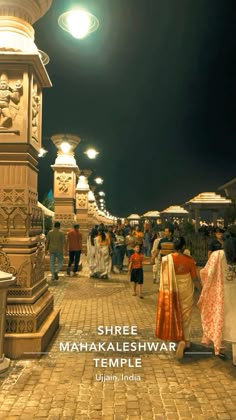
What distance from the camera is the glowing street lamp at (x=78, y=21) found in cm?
502

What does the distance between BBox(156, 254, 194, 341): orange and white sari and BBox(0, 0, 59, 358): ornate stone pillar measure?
159 centimetres

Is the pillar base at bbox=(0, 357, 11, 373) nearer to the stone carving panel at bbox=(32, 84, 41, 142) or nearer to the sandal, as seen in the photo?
the sandal

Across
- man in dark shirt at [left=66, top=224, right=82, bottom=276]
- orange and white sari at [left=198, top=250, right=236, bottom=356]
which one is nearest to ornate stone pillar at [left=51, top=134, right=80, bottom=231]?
man in dark shirt at [left=66, top=224, right=82, bottom=276]

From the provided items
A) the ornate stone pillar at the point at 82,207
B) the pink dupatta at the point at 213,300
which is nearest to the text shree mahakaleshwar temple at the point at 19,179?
the pink dupatta at the point at 213,300

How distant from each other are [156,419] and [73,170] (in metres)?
10.7

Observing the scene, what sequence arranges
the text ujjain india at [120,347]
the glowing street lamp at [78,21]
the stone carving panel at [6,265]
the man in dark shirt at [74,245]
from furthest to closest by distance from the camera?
the man in dark shirt at [74,245] → the glowing street lamp at [78,21] → the stone carving panel at [6,265] → the text ujjain india at [120,347]

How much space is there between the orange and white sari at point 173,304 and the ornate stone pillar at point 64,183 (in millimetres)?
8621

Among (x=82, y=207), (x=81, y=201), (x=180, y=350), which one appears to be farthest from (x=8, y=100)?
(x=81, y=201)

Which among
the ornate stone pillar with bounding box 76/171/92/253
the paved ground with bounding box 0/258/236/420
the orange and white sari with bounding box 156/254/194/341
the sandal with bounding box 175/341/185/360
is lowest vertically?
the paved ground with bounding box 0/258/236/420

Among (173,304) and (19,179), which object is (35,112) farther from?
(173,304)

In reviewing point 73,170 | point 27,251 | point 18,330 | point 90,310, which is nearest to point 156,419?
point 18,330

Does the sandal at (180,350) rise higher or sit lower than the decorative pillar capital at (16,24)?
lower

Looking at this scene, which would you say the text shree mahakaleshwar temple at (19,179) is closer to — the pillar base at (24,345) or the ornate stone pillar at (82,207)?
the pillar base at (24,345)

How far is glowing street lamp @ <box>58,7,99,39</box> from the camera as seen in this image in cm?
502
